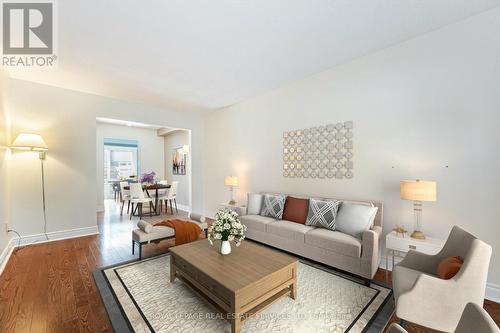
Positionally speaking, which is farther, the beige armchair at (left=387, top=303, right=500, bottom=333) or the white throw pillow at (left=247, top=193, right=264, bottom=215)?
the white throw pillow at (left=247, top=193, right=264, bottom=215)

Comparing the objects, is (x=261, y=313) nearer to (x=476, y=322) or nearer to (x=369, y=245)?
(x=369, y=245)

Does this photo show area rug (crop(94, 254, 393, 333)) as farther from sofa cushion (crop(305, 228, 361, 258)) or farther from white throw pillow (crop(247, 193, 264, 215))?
white throw pillow (crop(247, 193, 264, 215))

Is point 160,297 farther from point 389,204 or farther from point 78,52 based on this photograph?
point 78,52

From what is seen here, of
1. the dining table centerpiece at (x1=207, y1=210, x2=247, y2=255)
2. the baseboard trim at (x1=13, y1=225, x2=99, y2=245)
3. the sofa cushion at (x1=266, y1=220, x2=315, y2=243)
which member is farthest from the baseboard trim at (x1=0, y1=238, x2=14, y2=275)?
the sofa cushion at (x1=266, y1=220, x2=315, y2=243)

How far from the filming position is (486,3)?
220 centimetres

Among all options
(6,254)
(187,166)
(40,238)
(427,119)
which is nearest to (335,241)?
(427,119)

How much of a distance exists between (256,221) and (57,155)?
159 inches

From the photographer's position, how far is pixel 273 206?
150 inches

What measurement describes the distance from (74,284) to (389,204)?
4.08 metres

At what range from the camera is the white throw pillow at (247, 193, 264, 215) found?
4.11 metres

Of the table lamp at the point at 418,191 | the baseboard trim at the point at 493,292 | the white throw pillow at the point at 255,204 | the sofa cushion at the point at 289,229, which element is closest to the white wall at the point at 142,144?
the white throw pillow at the point at 255,204

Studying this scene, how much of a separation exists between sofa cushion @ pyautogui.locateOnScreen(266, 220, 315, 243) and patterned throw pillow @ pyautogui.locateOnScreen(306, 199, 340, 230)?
14 centimetres

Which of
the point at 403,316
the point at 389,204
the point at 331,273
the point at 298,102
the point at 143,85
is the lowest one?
the point at 331,273

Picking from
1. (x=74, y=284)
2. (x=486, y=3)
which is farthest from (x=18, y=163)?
(x=486, y=3)
